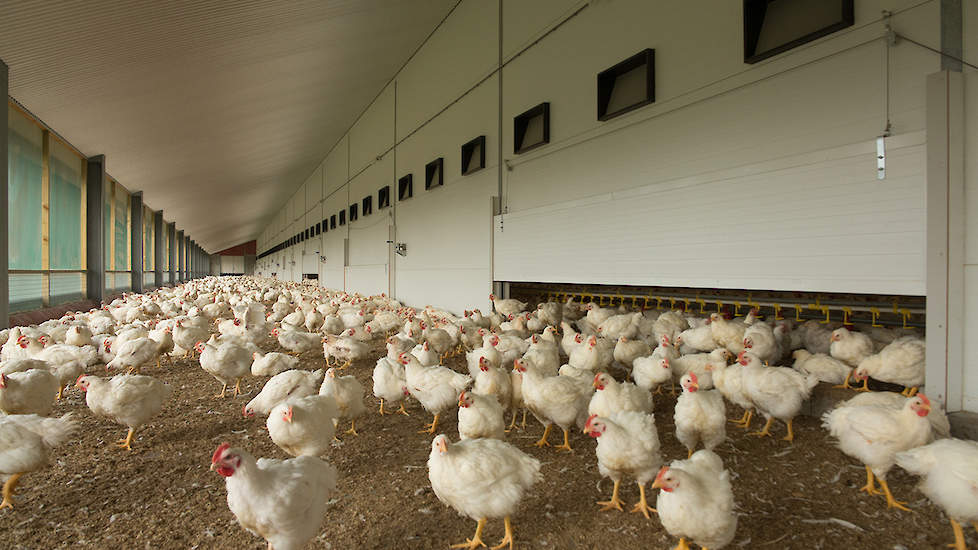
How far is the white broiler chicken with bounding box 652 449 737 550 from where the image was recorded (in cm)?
189

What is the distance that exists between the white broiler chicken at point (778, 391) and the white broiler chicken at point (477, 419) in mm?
1918

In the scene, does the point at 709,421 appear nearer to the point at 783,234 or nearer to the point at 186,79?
the point at 783,234

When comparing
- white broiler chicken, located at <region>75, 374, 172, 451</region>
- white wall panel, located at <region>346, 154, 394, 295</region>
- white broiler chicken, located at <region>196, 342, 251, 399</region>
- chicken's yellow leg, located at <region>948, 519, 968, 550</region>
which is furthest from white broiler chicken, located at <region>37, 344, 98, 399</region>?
white wall panel, located at <region>346, 154, 394, 295</region>

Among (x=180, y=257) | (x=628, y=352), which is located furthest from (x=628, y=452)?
(x=180, y=257)

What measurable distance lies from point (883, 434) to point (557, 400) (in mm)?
1797

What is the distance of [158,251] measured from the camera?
2328cm

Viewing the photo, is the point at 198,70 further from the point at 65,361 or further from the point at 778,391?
the point at 778,391

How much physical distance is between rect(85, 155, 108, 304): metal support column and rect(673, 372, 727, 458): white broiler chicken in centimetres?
1518

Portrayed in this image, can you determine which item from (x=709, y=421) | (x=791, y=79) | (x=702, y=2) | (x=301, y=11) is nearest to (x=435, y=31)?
→ (x=301, y=11)

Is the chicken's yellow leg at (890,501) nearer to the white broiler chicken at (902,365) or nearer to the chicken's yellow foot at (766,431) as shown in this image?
the chicken's yellow foot at (766,431)

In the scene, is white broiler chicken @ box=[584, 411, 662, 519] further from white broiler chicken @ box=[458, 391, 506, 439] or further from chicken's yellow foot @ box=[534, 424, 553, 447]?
chicken's yellow foot @ box=[534, 424, 553, 447]

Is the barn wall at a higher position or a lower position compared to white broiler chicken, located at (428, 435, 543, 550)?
higher

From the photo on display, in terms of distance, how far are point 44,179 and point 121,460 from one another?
10.8 m

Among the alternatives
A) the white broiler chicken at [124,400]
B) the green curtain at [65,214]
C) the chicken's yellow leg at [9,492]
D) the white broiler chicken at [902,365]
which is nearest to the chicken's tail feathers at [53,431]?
the chicken's yellow leg at [9,492]
